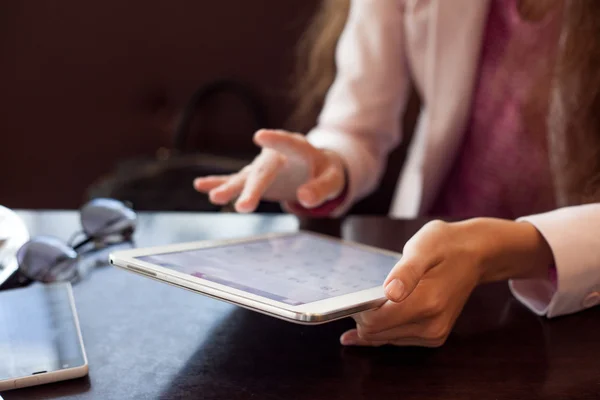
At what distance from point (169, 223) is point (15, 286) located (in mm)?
180

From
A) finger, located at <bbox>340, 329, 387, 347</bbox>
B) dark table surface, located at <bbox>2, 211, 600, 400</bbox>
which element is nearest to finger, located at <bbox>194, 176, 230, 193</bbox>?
dark table surface, located at <bbox>2, 211, 600, 400</bbox>

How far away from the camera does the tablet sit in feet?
0.96

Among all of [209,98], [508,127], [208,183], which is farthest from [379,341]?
[209,98]

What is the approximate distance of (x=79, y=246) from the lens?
508 mm

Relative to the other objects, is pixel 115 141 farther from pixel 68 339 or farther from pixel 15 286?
pixel 68 339

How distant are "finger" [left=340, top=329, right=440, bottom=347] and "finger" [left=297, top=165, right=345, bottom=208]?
0.71ft

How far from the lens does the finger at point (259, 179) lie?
0.47 m

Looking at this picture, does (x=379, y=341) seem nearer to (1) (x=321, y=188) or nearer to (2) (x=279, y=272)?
(2) (x=279, y=272)

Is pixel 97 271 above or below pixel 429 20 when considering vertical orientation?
below

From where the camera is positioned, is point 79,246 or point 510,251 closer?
point 510,251

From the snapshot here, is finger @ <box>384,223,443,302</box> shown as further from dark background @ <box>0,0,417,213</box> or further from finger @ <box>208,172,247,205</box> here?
dark background @ <box>0,0,417,213</box>


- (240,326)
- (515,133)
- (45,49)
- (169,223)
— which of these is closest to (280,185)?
(169,223)

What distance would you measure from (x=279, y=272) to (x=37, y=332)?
5.4 inches

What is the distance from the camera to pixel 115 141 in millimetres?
1253
